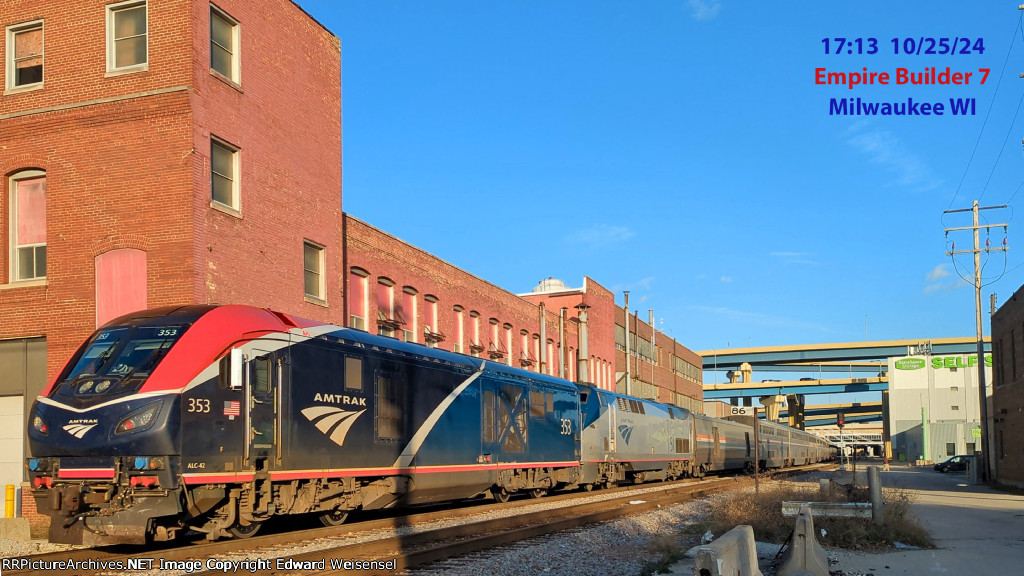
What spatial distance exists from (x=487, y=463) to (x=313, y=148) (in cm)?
1042

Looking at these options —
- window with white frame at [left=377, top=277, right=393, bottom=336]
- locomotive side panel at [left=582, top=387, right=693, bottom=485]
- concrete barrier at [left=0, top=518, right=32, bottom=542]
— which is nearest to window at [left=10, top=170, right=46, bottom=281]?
concrete barrier at [left=0, top=518, right=32, bottom=542]

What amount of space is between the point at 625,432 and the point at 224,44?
18.0 meters

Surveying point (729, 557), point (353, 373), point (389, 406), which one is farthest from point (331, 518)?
point (729, 557)

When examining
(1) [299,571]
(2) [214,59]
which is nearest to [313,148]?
(2) [214,59]

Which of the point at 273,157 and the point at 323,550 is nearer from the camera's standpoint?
the point at 323,550

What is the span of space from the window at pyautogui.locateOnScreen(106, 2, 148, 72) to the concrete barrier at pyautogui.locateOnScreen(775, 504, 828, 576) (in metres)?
17.8

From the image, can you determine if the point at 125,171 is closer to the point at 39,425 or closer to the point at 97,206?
the point at 97,206

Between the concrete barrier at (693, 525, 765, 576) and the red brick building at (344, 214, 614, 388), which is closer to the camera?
the concrete barrier at (693, 525, 765, 576)

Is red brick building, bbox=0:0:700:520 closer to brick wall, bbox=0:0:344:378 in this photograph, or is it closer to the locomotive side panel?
brick wall, bbox=0:0:344:378

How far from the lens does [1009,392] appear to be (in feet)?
128

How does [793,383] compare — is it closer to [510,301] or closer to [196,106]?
[510,301]

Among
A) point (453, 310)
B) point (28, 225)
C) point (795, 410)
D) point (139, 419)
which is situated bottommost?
point (795, 410)

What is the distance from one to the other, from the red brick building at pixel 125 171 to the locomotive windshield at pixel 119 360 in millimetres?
6561

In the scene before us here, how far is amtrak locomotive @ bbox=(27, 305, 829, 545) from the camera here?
1273cm
